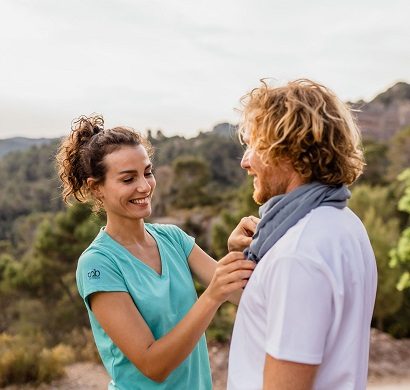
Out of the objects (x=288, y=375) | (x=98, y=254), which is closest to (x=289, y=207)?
(x=288, y=375)

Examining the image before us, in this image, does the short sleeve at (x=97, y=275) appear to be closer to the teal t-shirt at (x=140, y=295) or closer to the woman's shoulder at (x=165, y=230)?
the teal t-shirt at (x=140, y=295)

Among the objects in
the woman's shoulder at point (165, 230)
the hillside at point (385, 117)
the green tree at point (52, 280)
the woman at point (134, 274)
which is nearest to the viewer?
the woman at point (134, 274)

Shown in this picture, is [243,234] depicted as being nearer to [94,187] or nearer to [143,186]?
[143,186]

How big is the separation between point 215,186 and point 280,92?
109 feet

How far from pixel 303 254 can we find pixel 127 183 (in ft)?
3.16

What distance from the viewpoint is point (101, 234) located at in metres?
2.20

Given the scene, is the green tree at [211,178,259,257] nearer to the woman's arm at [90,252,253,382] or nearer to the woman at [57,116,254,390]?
the woman at [57,116,254,390]

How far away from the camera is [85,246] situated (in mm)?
14055

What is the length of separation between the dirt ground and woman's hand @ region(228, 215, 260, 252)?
22.9 feet

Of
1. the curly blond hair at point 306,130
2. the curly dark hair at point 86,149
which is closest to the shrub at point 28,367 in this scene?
the curly dark hair at point 86,149

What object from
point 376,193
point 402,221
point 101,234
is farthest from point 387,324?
point 101,234

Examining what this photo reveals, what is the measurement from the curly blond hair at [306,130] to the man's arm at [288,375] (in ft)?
1.38

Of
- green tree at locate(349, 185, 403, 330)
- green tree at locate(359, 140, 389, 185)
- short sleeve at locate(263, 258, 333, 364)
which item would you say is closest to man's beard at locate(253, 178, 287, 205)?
short sleeve at locate(263, 258, 333, 364)

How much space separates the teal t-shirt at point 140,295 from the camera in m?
2.02
